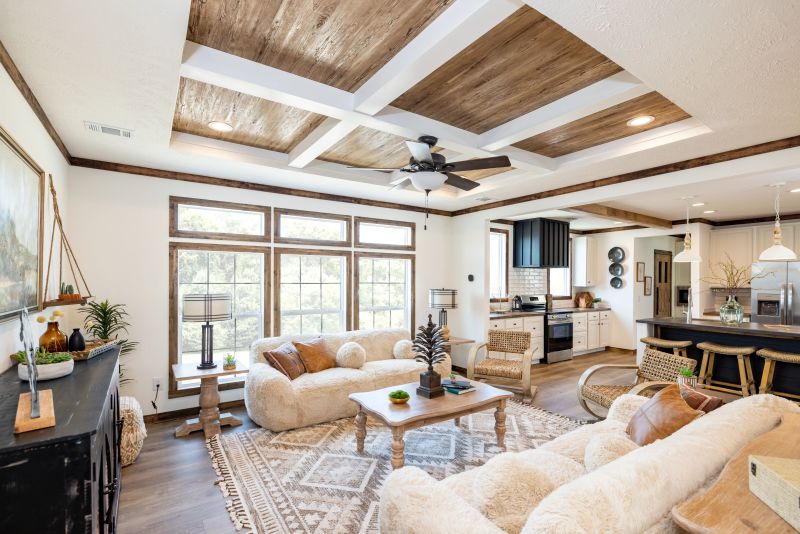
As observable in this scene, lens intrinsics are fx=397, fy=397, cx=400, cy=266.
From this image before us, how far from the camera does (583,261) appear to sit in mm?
8094

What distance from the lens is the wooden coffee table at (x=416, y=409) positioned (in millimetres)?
2830

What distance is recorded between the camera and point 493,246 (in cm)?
718

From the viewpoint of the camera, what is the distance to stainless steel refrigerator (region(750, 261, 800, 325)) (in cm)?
551

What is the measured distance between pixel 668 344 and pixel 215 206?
17.4ft

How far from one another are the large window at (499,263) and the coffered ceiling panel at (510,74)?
13.9 feet

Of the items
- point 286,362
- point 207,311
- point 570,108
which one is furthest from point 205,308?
point 570,108

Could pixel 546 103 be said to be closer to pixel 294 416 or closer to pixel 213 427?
pixel 294 416

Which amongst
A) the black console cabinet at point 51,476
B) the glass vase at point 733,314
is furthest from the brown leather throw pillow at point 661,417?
the glass vase at point 733,314

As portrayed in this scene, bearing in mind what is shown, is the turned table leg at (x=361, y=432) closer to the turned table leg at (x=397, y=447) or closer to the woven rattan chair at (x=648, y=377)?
the turned table leg at (x=397, y=447)

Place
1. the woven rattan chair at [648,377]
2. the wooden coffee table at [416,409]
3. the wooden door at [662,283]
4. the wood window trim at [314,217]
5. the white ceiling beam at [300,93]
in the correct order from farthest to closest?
the wooden door at [662,283] < the wood window trim at [314,217] < the woven rattan chair at [648,377] < the wooden coffee table at [416,409] < the white ceiling beam at [300,93]

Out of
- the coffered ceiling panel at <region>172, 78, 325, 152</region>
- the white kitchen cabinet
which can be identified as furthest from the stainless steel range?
the coffered ceiling panel at <region>172, 78, 325, 152</region>

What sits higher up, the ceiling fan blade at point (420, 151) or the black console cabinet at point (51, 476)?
the ceiling fan blade at point (420, 151)

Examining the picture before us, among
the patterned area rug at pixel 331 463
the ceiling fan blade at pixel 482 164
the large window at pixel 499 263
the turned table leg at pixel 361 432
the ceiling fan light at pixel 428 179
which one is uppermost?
the ceiling fan blade at pixel 482 164

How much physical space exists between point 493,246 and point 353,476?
201 inches
